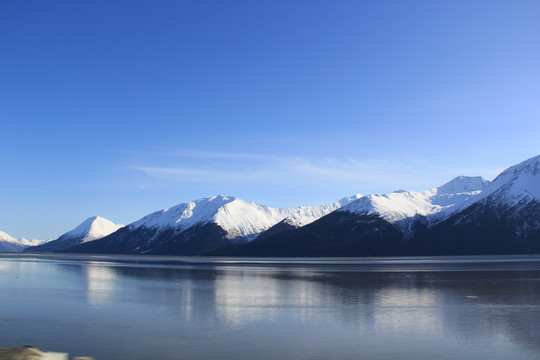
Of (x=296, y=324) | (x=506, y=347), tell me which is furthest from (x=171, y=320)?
(x=506, y=347)

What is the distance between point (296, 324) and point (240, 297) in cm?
1537

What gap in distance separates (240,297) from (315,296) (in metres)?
7.86

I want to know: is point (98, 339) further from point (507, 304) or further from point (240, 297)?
point (507, 304)

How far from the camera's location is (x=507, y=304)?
38.9 meters

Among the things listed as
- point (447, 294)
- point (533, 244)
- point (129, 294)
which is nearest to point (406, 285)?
point (447, 294)

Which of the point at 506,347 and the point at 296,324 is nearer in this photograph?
the point at 506,347

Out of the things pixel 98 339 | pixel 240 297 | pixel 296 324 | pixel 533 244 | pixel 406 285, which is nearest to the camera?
pixel 98 339

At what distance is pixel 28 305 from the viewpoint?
38688 mm

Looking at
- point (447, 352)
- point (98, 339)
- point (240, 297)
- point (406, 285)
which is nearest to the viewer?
point (447, 352)

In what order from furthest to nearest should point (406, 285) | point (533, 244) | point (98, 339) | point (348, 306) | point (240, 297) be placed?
point (533, 244), point (406, 285), point (240, 297), point (348, 306), point (98, 339)

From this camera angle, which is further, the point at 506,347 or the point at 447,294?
the point at 447,294

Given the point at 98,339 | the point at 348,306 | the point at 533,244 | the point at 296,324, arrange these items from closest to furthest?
the point at 98,339, the point at 296,324, the point at 348,306, the point at 533,244

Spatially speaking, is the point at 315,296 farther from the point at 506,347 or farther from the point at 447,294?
the point at 506,347

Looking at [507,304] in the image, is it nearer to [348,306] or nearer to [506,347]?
[348,306]
